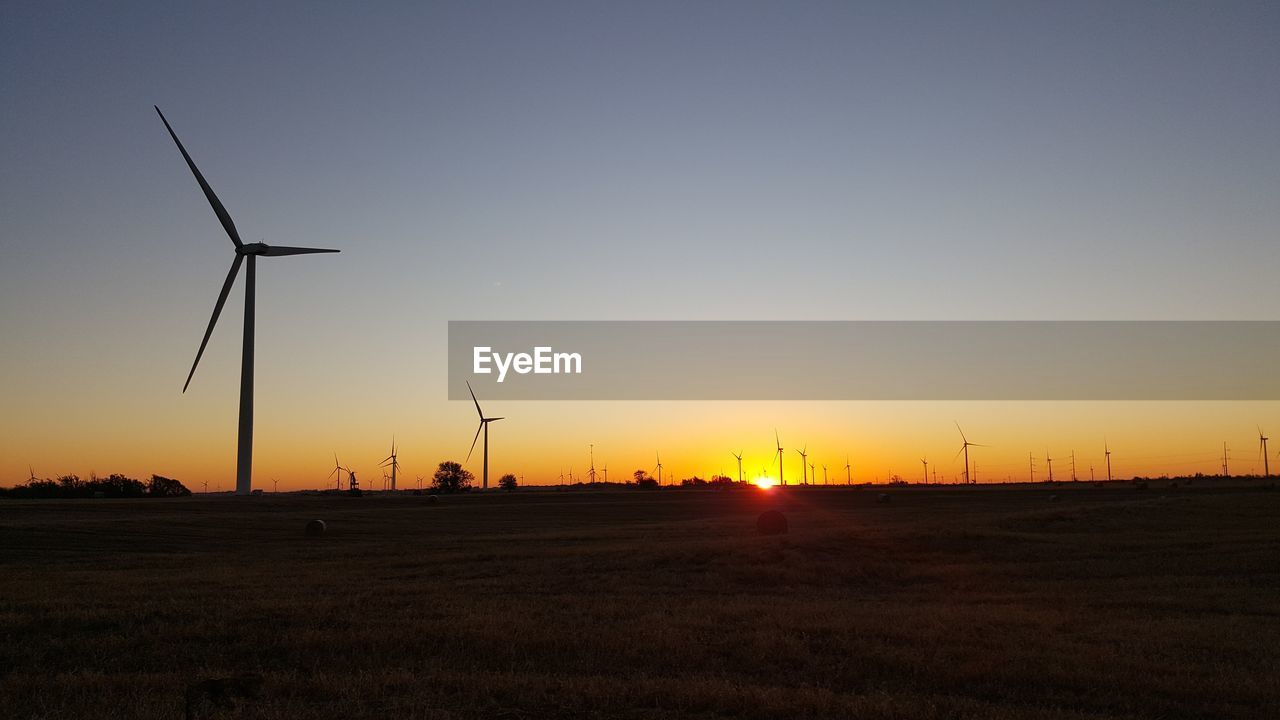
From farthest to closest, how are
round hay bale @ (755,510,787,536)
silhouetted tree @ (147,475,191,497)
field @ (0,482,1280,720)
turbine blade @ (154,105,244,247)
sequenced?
1. silhouetted tree @ (147,475,191,497)
2. turbine blade @ (154,105,244,247)
3. round hay bale @ (755,510,787,536)
4. field @ (0,482,1280,720)

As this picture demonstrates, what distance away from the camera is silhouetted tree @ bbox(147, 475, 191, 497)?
5566 inches

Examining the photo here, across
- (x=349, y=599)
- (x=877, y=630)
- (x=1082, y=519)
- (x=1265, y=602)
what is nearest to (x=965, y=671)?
(x=877, y=630)

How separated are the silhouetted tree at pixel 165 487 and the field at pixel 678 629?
119 metres

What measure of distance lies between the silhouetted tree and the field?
4671 inches

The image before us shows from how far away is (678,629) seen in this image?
17438mm

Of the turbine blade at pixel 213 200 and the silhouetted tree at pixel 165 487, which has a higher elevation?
the turbine blade at pixel 213 200

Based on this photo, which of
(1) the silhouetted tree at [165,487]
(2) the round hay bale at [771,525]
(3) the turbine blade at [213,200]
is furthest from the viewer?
(1) the silhouetted tree at [165,487]

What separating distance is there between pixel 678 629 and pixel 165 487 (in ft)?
498

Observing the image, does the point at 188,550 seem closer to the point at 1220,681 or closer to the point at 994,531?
the point at 994,531

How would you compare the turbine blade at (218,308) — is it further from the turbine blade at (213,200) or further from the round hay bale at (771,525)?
the round hay bale at (771,525)

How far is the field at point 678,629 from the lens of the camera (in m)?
12.3

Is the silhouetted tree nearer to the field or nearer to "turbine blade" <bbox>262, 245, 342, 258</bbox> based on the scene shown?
"turbine blade" <bbox>262, 245, 342, 258</bbox>

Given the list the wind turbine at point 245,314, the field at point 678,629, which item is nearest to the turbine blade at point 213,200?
the wind turbine at point 245,314

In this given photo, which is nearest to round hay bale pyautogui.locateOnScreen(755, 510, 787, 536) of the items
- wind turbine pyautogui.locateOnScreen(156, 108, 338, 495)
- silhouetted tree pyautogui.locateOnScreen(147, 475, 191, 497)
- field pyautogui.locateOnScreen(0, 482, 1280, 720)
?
field pyautogui.locateOnScreen(0, 482, 1280, 720)
